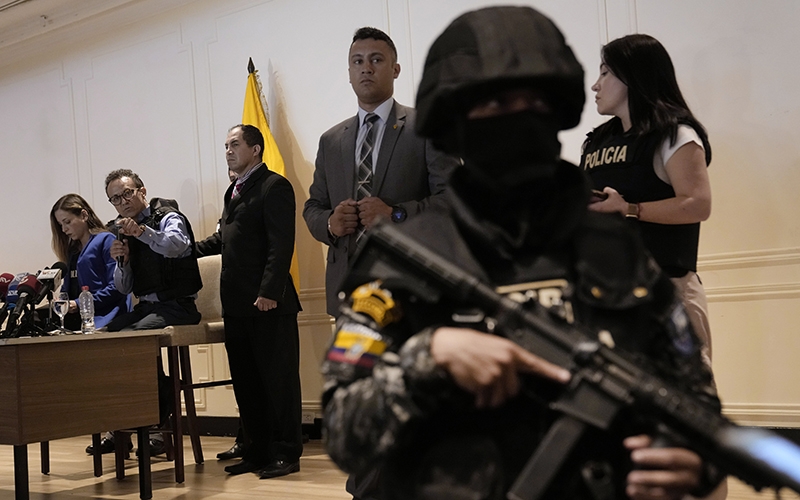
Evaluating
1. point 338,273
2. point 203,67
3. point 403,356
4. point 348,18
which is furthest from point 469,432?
point 203,67

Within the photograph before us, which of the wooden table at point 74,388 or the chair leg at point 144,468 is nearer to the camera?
the wooden table at point 74,388

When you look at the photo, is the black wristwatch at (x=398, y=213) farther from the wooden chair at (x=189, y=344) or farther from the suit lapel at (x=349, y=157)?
the wooden chair at (x=189, y=344)

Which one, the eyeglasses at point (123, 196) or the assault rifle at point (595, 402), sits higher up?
the eyeglasses at point (123, 196)

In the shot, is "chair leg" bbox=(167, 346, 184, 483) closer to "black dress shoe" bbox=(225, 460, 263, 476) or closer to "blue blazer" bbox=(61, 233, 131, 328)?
"black dress shoe" bbox=(225, 460, 263, 476)

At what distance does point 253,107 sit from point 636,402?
4.55 meters

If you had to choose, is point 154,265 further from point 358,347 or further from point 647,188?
point 358,347

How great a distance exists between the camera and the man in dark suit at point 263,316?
376cm

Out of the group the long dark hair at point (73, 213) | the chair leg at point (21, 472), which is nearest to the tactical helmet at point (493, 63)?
the chair leg at point (21, 472)

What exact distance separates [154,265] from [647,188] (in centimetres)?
287

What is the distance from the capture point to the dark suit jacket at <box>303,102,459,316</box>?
9.02ft

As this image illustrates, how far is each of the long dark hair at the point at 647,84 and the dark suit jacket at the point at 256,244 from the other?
2128 millimetres

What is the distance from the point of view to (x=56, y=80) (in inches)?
258

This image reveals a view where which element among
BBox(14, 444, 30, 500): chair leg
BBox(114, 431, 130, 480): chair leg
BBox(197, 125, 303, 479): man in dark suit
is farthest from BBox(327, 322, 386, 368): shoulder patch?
BBox(114, 431, 130, 480): chair leg

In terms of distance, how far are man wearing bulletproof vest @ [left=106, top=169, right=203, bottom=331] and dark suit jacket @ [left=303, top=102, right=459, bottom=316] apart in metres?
1.46
